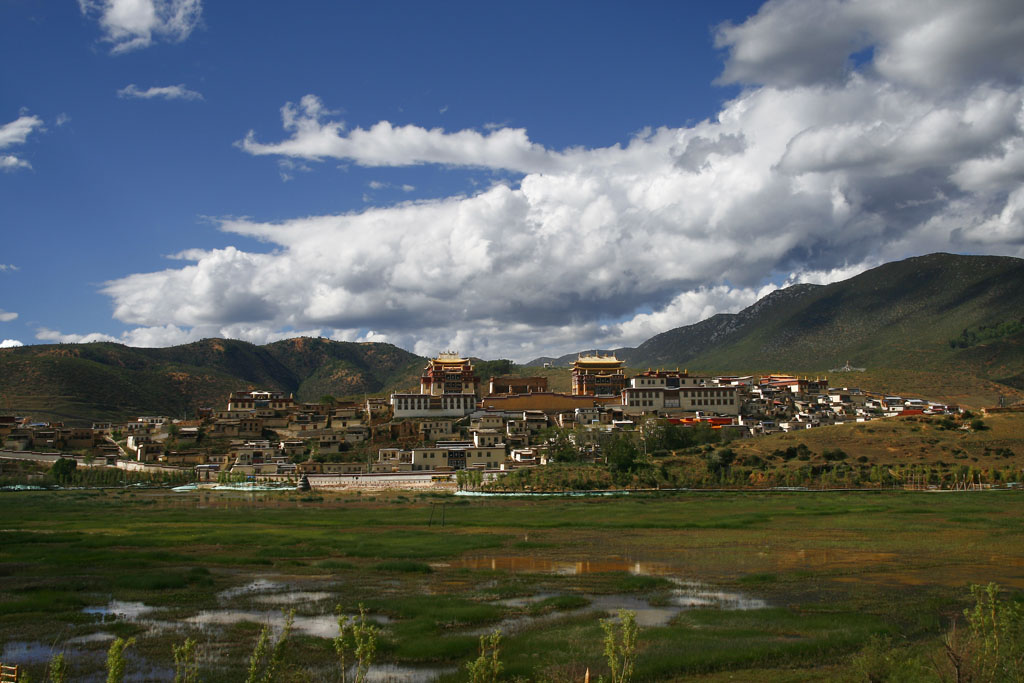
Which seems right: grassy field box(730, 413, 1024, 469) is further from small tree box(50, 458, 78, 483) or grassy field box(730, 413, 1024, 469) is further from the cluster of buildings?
small tree box(50, 458, 78, 483)

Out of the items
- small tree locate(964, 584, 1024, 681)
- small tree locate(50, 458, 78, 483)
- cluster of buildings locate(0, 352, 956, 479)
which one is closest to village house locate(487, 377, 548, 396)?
cluster of buildings locate(0, 352, 956, 479)

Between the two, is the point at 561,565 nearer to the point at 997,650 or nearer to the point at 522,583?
the point at 522,583

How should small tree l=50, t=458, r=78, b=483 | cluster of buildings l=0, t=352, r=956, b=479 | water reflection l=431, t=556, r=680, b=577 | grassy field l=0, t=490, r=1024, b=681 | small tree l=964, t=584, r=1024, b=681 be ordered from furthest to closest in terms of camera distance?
cluster of buildings l=0, t=352, r=956, b=479
small tree l=50, t=458, r=78, b=483
water reflection l=431, t=556, r=680, b=577
grassy field l=0, t=490, r=1024, b=681
small tree l=964, t=584, r=1024, b=681

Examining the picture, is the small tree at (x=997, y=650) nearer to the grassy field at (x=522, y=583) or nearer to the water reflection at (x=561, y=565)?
the grassy field at (x=522, y=583)

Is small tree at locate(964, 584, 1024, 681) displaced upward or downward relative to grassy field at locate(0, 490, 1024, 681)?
upward

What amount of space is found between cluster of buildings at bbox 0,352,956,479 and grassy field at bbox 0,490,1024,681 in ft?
106

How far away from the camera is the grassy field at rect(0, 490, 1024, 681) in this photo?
20.4 metres

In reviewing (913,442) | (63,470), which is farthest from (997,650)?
(63,470)

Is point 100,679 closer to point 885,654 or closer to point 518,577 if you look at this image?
point 518,577

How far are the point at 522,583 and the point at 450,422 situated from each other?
73844 mm

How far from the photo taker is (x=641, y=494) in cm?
6762

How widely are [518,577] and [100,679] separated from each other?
16.1m

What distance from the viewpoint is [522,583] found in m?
29.9

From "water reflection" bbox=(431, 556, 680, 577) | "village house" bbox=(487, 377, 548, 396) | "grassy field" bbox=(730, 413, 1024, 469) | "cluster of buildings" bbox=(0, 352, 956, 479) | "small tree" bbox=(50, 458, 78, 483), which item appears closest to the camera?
"water reflection" bbox=(431, 556, 680, 577)
